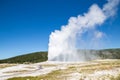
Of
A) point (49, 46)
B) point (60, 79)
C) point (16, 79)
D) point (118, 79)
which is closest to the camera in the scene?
point (118, 79)

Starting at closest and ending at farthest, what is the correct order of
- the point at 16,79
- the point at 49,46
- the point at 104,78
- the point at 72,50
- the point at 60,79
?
the point at 104,78 → the point at 60,79 → the point at 16,79 → the point at 49,46 → the point at 72,50

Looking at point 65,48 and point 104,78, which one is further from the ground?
point 65,48

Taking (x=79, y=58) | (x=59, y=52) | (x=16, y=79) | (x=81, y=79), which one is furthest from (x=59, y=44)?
(x=81, y=79)

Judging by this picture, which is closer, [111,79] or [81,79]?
[111,79]

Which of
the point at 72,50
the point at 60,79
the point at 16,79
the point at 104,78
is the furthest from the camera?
the point at 72,50

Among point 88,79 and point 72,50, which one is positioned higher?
point 72,50

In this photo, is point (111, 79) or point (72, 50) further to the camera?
point (72, 50)

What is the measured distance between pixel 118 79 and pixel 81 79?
26.0ft

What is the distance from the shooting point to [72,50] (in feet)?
539

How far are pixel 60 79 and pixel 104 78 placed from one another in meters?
9.09

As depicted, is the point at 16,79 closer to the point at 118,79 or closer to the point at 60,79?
the point at 60,79

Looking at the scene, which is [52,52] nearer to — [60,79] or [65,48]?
[65,48]

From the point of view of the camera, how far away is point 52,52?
155500 mm

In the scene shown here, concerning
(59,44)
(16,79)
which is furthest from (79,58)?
(16,79)
